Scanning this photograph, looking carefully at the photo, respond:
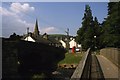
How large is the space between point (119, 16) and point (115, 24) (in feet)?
4.54

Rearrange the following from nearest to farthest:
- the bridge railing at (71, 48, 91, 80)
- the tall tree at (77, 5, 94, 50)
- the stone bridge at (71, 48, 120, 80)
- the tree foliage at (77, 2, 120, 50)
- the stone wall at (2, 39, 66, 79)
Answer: the bridge railing at (71, 48, 91, 80) < the stone bridge at (71, 48, 120, 80) < the stone wall at (2, 39, 66, 79) < the tree foliage at (77, 2, 120, 50) < the tall tree at (77, 5, 94, 50)

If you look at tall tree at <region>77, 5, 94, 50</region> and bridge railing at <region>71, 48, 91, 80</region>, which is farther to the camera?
tall tree at <region>77, 5, 94, 50</region>

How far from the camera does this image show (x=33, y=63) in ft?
110

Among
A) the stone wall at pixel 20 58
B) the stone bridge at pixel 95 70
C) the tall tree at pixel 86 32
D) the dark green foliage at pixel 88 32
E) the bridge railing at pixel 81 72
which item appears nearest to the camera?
the bridge railing at pixel 81 72

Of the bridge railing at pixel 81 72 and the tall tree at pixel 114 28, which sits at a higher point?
the tall tree at pixel 114 28

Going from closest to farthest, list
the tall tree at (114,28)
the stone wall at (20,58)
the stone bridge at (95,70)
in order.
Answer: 1. the stone bridge at (95,70)
2. the stone wall at (20,58)
3. the tall tree at (114,28)

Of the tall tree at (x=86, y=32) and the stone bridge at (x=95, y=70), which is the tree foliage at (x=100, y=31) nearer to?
the tall tree at (x=86, y=32)

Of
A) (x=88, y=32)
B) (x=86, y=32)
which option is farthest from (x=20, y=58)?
(x=86, y=32)

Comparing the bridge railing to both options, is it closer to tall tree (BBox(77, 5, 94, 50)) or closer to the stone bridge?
the stone bridge

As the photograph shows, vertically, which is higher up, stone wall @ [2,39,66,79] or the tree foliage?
the tree foliage

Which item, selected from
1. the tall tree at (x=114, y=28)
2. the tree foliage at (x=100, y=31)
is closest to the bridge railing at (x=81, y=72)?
the tall tree at (x=114, y=28)

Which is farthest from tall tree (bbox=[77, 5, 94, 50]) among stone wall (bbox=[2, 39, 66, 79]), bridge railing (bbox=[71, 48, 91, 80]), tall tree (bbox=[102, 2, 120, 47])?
bridge railing (bbox=[71, 48, 91, 80])

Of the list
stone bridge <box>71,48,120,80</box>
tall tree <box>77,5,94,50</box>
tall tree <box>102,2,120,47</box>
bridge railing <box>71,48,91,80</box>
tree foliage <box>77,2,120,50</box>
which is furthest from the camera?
tall tree <box>77,5,94,50</box>

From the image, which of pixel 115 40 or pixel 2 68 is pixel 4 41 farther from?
pixel 115 40
